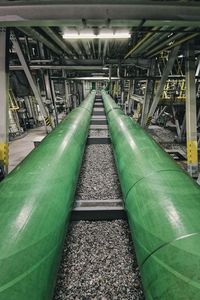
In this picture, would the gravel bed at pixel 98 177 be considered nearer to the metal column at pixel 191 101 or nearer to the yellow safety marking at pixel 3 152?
the yellow safety marking at pixel 3 152

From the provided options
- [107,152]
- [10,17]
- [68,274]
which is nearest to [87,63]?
[107,152]

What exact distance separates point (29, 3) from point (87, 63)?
395 cm

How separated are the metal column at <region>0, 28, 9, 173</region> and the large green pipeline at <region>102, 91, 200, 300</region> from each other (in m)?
2.11

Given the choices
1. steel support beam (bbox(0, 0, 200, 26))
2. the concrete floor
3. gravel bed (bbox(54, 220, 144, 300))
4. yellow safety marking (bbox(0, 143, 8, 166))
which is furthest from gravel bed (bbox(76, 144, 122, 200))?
the concrete floor

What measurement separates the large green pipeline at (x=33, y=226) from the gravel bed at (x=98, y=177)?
1.93 ft

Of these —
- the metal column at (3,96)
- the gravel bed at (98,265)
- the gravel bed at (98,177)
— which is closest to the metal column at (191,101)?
the gravel bed at (98,177)

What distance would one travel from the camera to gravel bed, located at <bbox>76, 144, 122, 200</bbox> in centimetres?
225

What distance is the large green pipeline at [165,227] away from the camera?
825mm

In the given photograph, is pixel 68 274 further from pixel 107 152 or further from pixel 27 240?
pixel 107 152

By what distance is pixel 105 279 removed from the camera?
1327 millimetres

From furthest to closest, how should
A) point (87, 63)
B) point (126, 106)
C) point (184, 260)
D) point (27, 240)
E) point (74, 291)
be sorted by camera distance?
point (126, 106) → point (87, 63) → point (74, 291) → point (27, 240) → point (184, 260)

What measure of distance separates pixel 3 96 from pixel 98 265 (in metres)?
2.50

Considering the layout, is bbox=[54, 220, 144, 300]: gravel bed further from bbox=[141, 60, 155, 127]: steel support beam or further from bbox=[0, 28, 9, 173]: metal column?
bbox=[141, 60, 155, 127]: steel support beam

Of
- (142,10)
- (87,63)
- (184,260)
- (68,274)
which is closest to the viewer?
(184,260)
